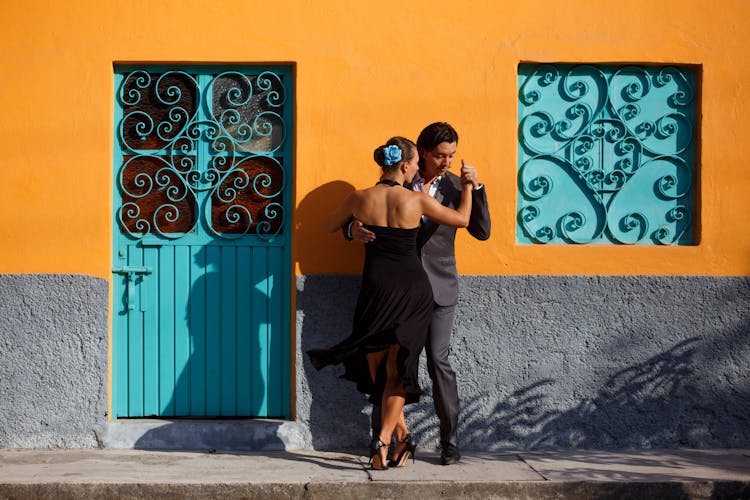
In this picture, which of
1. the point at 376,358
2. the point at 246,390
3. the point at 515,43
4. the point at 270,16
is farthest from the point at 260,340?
the point at 515,43

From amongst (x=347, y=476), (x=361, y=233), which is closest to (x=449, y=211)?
(x=361, y=233)

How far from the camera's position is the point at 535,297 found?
6.99 metres

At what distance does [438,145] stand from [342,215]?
2.28 feet

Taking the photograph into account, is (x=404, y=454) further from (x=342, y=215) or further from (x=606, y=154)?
(x=606, y=154)

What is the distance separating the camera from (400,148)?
6.24 meters

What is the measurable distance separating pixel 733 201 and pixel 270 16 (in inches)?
126

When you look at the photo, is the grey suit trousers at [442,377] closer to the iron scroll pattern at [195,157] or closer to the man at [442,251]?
the man at [442,251]

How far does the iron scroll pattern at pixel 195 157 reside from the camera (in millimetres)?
7035

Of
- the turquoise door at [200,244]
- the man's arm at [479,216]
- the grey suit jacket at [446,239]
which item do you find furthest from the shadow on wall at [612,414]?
the turquoise door at [200,244]

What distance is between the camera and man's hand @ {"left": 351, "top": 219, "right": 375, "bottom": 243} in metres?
6.23

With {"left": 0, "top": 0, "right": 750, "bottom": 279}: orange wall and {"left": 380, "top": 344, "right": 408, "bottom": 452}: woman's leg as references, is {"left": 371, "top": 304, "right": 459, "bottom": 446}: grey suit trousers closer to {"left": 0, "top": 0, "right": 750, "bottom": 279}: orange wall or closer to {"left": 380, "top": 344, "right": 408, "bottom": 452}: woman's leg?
{"left": 380, "top": 344, "right": 408, "bottom": 452}: woman's leg

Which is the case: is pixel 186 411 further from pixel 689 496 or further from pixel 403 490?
pixel 689 496

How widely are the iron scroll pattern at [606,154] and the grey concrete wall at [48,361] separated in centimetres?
286

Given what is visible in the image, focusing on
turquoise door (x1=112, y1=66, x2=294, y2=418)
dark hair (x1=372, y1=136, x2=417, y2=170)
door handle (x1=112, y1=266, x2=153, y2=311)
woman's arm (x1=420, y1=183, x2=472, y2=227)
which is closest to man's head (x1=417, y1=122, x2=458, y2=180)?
dark hair (x1=372, y1=136, x2=417, y2=170)
